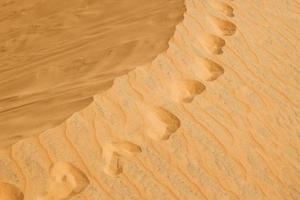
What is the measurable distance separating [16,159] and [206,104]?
58.4 inches

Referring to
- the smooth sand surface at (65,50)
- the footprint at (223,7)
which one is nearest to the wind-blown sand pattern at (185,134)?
the smooth sand surface at (65,50)

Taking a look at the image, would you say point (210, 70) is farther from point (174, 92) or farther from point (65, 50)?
point (65, 50)

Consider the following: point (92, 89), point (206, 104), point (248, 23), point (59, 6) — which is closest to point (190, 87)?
point (206, 104)

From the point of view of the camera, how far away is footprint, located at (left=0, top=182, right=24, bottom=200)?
109 inches

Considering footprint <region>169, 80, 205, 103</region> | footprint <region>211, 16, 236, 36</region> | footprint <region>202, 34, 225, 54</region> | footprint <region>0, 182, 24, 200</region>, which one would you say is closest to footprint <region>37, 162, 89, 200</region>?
footprint <region>0, 182, 24, 200</region>

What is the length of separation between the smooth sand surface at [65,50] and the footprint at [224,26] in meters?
0.36

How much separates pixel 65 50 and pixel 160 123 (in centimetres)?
167

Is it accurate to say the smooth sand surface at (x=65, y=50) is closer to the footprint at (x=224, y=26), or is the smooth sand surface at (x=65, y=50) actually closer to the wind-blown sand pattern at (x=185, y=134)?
the wind-blown sand pattern at (x=185, y=134)

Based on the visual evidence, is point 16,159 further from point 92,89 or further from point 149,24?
point 149,24

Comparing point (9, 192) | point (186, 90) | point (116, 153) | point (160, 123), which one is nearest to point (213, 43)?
point (186, 90)

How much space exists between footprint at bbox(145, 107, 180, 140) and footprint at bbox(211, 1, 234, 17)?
210cm

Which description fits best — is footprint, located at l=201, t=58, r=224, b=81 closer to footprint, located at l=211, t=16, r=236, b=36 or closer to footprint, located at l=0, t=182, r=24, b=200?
footprint, located at l=211, t=16, r=236, b=36

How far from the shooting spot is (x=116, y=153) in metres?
3.14

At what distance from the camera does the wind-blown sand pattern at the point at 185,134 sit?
2.99 meters
